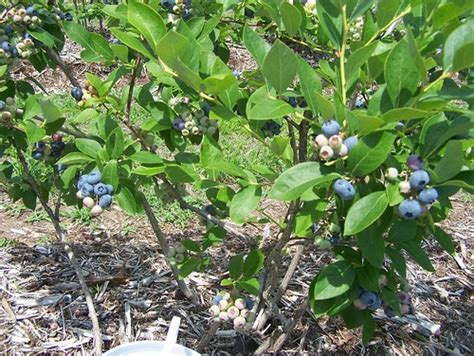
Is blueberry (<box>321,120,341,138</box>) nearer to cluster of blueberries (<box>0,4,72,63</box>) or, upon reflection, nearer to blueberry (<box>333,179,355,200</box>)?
blueberry (<box>333,179,355,200</box>)

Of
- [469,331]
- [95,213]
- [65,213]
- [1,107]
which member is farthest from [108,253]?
[469,331]

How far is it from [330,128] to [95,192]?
0.60 meters

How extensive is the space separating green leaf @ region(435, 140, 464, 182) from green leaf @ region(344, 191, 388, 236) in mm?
99

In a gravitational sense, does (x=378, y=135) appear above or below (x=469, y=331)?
above

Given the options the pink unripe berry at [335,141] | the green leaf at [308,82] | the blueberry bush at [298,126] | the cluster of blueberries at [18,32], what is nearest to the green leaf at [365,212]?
the blueberry bush at [298,126]

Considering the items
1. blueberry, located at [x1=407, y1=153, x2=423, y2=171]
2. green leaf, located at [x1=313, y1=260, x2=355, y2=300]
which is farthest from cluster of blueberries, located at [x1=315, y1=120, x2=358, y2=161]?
green leaf, located at [x1=313, y1=260, x2=355, y2=300]

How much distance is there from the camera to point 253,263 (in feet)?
5.05

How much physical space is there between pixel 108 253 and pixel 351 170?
1.82m

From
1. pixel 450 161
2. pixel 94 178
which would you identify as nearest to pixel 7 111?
pixel 94 178

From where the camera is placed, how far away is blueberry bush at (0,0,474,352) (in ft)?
3.31

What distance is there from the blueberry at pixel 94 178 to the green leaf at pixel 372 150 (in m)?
0.62

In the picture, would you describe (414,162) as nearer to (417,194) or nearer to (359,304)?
(417,194)

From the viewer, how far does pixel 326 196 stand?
4.08 feet

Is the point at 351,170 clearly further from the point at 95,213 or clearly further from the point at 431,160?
the point at 95,213
